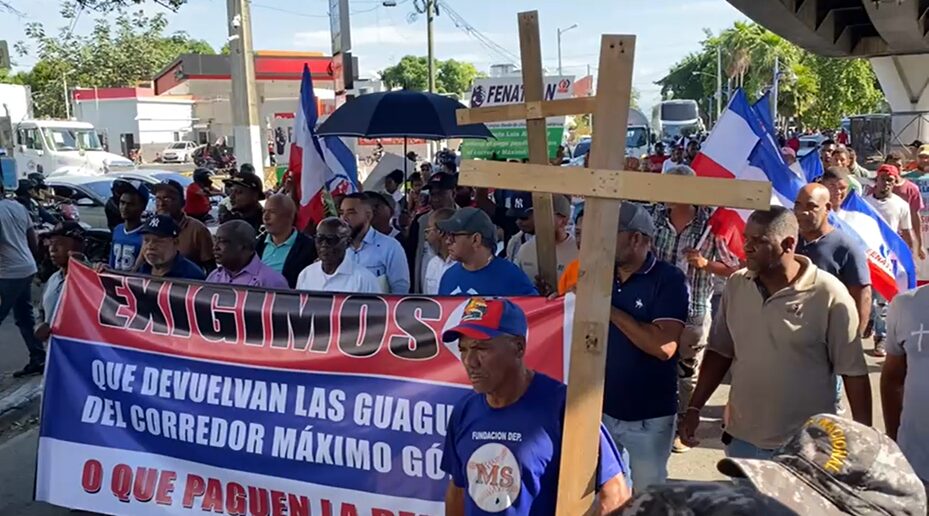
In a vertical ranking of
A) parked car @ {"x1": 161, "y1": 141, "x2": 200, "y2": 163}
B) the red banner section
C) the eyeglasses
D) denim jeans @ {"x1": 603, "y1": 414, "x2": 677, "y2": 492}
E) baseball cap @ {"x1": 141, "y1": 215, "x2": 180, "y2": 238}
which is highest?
baseball cap @ {"x1": 141, "y1": 215, "x2": 180, "y2": 238}

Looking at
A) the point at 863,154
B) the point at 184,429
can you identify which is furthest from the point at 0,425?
the point at 863,154

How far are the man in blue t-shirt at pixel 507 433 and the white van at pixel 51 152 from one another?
28486 mm

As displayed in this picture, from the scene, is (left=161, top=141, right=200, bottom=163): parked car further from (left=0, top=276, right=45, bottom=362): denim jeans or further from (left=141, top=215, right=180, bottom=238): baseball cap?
(left=141, top=215, right=180, bottom=238): baseball cap

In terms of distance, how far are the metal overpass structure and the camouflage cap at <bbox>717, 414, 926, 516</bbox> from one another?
50.6ft

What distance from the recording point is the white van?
93.6 ft

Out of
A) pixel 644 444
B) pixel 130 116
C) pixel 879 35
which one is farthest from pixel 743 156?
pixel 130 116

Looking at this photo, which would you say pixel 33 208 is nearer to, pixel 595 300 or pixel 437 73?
pixel 595 300

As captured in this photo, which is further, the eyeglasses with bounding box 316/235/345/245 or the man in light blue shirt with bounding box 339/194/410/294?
the man in light blue shirt with bounding box 339/194/410/294

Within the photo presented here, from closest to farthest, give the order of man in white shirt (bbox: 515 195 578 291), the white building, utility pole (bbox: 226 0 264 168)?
man in white shirt (bbox: 515 195 578 291) < utility pole (bbox: 226 0 264 168) < the white building

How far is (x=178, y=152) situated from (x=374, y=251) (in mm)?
46665

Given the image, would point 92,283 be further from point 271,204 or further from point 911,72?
point 911,72

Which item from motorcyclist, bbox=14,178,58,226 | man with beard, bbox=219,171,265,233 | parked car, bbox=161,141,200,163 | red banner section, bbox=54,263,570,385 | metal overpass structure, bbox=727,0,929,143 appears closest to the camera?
red banner section, bbox=54,263,570,385

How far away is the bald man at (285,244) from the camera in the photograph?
5684mm

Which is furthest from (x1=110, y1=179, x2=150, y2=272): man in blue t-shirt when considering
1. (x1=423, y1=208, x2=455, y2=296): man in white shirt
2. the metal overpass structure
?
the metal overpass structure
